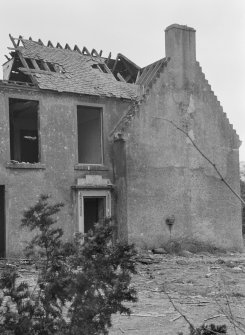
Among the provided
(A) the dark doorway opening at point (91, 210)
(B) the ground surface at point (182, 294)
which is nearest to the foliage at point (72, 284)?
(B) the ground surface at point (182, 294)

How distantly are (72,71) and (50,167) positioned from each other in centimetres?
399

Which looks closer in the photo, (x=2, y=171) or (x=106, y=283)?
(x=106, y=283)

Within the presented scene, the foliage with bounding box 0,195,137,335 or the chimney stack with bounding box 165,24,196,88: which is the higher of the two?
the chimney stack with bounding box 165,24,196,88

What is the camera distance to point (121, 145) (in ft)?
59.2

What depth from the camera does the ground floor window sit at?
1739 cm

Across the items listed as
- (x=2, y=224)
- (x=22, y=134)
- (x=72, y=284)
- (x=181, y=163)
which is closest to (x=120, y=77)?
(x=181, y=163)

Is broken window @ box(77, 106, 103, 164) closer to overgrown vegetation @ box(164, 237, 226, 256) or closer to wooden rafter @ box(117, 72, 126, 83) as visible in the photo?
wooden rafter @ box(117, 72, 126, 83)

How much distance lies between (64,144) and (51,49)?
4750mm

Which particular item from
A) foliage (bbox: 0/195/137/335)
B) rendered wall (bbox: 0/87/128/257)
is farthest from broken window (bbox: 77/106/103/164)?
foliage (bbox: 0/195/137/335)

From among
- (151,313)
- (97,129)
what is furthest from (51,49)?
(151,313)

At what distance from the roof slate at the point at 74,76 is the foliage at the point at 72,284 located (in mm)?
13539

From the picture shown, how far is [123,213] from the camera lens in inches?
703

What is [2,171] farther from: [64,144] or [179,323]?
[179,323]

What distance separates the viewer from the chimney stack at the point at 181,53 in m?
19.8
